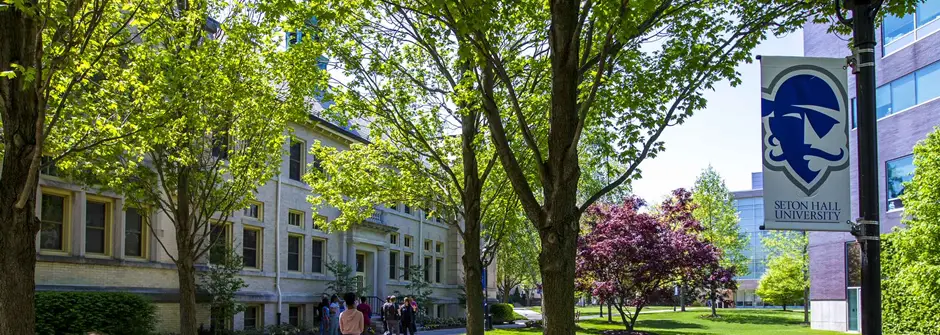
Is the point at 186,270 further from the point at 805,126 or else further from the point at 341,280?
the point at 341,280

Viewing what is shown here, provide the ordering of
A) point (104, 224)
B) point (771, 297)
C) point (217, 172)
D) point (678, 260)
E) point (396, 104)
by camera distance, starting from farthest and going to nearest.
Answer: point (771, 297) → point (678, 260) → point (104, 224) → point (396, 104) → point (217, 172)

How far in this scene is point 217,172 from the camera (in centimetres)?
1653

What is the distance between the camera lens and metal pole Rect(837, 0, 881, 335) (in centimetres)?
577

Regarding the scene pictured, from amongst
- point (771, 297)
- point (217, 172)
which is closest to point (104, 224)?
point (217, 172)

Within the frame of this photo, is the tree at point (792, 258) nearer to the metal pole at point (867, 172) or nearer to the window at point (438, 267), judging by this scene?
the window at point (438, 267)

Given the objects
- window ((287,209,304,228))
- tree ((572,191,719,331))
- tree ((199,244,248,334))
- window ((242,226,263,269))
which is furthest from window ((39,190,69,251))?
tree ((572,191,719,331))

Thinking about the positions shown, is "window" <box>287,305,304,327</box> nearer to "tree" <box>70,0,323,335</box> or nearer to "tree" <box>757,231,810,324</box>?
"tree" <box>70,0,323,335</box>

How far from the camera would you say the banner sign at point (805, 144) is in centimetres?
661

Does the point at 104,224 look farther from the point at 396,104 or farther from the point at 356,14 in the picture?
the point at 356,14

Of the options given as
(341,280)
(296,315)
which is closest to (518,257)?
(341,280)

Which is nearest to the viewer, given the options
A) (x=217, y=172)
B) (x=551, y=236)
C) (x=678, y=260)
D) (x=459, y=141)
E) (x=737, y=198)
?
(x=551, y=236)

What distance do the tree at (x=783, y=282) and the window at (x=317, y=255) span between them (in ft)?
114

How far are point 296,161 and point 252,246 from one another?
4.00 meters

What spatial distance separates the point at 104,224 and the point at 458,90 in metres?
11.3
